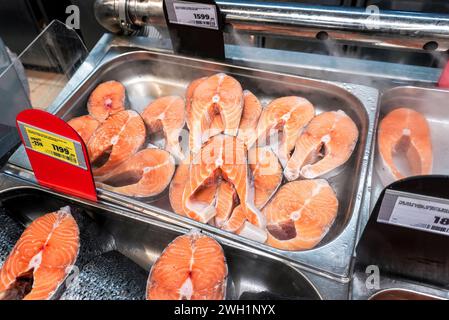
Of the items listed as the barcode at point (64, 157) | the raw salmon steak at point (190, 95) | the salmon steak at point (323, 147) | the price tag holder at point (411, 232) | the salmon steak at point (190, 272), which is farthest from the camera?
the raw salmon steak at point (190, 95)

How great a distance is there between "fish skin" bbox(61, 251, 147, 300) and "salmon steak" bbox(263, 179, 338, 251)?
50 centimetres

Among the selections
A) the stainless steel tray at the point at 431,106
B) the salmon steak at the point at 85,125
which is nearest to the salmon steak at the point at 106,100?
the salmon steak at the point at 85,125

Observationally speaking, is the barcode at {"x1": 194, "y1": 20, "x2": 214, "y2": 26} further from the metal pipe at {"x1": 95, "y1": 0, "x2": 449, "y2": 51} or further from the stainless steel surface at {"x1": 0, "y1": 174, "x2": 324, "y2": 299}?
the stainless steel surface at {"x1": 0, "y1": 174, "x2": 324, "y2": 299}

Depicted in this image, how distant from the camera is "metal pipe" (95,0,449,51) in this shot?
1.63 meters

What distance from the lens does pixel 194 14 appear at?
174cm

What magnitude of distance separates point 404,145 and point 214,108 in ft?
2.97

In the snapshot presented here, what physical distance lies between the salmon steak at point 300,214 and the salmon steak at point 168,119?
0.54 meters

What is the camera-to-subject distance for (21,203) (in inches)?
65.2

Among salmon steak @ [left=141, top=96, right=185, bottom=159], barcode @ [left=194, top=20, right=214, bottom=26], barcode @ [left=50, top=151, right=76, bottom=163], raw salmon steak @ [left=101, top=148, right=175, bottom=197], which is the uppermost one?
barcode @ [left=194, top=20, right=214, bottom=26]

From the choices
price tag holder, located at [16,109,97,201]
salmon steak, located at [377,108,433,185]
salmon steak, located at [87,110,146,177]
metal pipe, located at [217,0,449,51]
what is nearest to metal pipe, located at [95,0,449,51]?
metal pipe, located at [217,0,449,51]

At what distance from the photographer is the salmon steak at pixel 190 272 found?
124 cm

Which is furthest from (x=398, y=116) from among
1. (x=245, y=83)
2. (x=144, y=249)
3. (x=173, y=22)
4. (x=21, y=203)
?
(x=21, y=203)

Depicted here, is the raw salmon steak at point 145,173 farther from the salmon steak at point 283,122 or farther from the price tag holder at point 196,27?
the price tag holder at point 196,27
